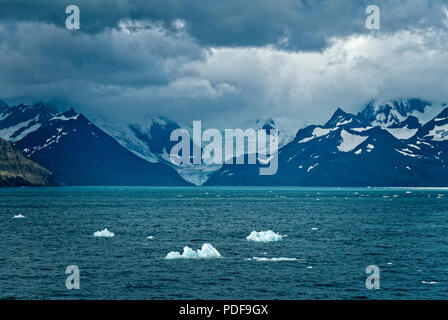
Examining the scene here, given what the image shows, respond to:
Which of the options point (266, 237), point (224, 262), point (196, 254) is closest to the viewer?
point (224, 262)

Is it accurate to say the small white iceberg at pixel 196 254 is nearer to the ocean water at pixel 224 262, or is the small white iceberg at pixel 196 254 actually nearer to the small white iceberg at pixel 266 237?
the ocean water at pixel 224 262

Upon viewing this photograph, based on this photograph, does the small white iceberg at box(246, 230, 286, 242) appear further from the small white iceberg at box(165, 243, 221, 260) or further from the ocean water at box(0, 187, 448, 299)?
the small white iceberg at box(165, 243, 221, 260)

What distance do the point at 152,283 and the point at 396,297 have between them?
24150 millimetres

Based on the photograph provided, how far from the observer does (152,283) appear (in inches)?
2516

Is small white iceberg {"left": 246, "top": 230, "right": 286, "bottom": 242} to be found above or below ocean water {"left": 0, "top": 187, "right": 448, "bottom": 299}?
above

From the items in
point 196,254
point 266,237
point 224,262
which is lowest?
point 224,262

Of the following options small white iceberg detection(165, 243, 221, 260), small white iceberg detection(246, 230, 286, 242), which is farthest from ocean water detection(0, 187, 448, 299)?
small white iceberg detection(246, 230, 286, 242)

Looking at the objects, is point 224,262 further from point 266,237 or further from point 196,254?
point 266,237

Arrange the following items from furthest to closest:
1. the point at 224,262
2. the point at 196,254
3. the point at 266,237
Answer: the point at 266,237 → the point at 196,254 → the point at 224,262

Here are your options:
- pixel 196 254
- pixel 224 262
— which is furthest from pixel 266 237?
pixel 224 262

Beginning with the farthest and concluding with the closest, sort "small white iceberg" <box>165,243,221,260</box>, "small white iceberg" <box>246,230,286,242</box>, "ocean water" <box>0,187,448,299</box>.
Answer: "small white iceberg" <box>246,230,286,242</box> < "small white iceberg" <box>165,243,221,260</box> < "ocean water" <box>0,187,448,299</box>

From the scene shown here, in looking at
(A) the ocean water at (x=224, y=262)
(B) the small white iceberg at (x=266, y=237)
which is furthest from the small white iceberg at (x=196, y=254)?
(B) the small white iceberg at (x=266, y=237)
